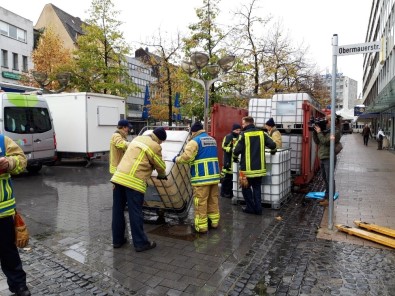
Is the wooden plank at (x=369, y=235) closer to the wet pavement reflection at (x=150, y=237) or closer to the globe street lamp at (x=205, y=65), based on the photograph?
the wet pavement reflection at (x=150, y=237)

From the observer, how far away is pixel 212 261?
441cm

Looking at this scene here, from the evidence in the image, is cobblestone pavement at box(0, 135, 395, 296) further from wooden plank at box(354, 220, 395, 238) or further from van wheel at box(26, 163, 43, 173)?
van wheel at box(26, 163, 43, 173)

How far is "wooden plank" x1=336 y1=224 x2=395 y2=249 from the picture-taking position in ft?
16.1

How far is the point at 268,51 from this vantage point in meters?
17.0

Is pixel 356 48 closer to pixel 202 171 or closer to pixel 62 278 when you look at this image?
pixel 202 171

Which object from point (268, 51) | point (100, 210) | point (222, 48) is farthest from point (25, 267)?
point (268, 51)

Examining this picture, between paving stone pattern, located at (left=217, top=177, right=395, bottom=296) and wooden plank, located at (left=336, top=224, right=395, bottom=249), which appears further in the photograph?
wooden plank, located at (left=336, top=224, right=395, bottom=249)

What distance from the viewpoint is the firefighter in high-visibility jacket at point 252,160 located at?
6430mm

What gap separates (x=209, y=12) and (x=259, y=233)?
12.0 m

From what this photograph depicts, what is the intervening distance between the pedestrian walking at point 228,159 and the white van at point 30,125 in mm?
6483

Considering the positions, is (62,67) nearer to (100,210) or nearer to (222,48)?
(222,48)

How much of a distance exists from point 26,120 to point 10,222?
28.5 ft

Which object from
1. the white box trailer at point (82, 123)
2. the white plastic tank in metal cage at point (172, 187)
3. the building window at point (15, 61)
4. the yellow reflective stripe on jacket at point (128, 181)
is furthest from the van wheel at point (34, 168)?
the building window at point (15, 61)

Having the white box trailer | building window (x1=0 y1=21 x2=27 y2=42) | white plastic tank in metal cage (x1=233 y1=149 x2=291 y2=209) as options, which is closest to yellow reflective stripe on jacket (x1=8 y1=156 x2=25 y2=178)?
white plastic tank in metal cage (x1=233 y1=149 x2=291 y2=209)
